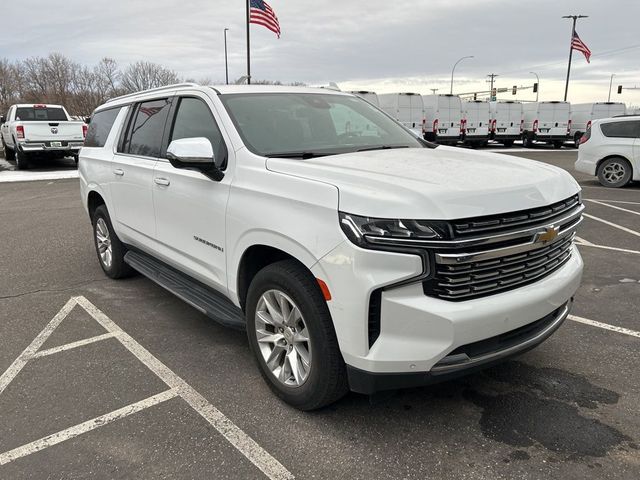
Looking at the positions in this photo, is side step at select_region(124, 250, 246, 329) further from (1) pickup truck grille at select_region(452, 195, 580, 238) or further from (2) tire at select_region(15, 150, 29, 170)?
(2) tire at select_region(15, 150, 29, 170)

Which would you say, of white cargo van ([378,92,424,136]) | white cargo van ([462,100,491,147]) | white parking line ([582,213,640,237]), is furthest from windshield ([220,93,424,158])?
white cargo van ([462,100,491,147])

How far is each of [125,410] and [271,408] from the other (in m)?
0.88

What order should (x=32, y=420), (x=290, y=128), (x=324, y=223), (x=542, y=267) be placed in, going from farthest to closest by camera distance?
(x=290, y=128)
(x=32, y=420)
(x=542, y=267)
(x=324, y=223)

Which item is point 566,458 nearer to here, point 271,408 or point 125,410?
point 271,408

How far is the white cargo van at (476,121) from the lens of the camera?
93.6 feet

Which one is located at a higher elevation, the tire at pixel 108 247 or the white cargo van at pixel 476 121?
the white cargo van at pixel 476 121

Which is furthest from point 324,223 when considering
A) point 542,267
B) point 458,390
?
point 458,390

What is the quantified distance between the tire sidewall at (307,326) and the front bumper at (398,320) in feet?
0.44

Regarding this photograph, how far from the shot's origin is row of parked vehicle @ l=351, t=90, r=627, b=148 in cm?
2741

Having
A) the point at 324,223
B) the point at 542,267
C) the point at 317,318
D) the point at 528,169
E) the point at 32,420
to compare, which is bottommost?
the point at 32,420

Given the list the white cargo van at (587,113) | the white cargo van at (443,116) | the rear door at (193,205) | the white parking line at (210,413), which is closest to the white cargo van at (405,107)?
the white cargo van at (443,116)

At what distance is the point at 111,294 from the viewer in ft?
16.8

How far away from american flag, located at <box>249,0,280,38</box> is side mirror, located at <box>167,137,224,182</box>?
18.7m

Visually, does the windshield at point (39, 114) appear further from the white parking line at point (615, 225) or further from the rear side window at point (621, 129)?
the rear side window at point (621, 129)
